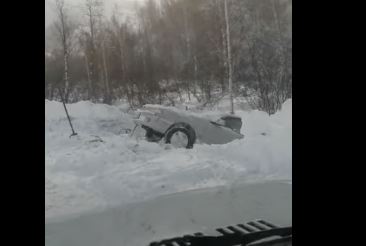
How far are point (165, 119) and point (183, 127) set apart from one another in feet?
0.45

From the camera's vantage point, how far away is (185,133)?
8.93 ft

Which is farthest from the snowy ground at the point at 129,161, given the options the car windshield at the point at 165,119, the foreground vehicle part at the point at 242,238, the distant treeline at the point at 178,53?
the foreground vehicle part at the point at 242,238

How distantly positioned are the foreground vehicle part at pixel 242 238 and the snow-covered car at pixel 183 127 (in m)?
0.65

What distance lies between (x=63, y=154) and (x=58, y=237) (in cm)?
47

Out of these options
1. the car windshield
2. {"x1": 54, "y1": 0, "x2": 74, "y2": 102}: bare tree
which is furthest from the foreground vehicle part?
{"x1": 54, "y1": 0, "x2": 74, "y2": 102}: bare tree

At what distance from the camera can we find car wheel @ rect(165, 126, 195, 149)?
8.79ft

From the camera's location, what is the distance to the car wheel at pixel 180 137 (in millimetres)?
2678

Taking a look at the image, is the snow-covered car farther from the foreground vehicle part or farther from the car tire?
the foreground vehicle part

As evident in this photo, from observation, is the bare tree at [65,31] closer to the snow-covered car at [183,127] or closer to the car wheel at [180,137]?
the snow-covered car at [183,127]
